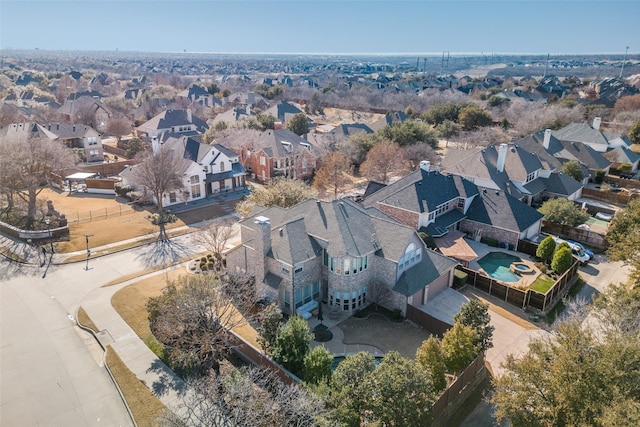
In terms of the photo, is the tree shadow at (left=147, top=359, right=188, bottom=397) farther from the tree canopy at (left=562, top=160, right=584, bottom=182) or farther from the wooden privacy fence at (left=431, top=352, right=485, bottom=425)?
the tree canopy at (left=562, top=160, right=584, bottom=182)

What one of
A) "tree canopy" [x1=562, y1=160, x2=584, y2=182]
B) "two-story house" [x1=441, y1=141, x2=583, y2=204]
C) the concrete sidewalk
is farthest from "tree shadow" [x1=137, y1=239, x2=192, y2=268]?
"tree canopy" [x1=562, y1=160, x2=584, y2=182]

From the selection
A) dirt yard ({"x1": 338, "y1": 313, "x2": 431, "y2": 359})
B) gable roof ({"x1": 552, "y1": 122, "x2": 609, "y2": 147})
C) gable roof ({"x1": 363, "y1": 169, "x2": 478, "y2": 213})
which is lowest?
dirt yard ({"x1": 338, "y1": 313, "x2": 431, "y2": 359})

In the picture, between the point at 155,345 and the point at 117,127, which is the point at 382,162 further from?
the point at 117,127

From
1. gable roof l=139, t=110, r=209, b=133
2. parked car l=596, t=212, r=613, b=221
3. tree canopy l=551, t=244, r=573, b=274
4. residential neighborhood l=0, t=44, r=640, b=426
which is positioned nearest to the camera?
residential neighborhood l=0, t=44, r=640, b=426

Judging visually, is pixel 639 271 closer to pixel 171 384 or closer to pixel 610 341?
pixel 610 341

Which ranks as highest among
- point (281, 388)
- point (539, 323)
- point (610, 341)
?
point (610, 341)

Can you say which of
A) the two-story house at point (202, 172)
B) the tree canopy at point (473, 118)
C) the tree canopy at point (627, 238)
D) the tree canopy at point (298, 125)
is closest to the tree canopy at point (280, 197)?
the two-story house at point (202, 172)

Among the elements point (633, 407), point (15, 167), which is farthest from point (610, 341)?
point (15, 167)
